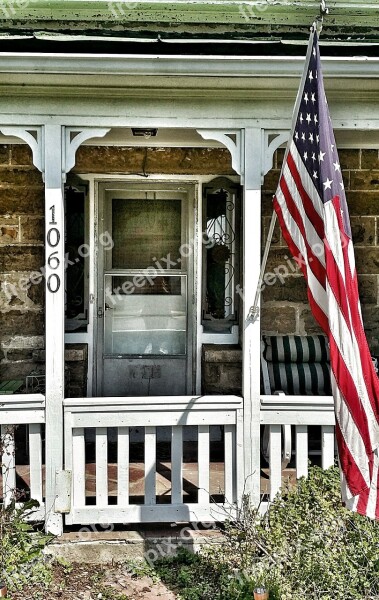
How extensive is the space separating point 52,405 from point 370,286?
11.9 ft

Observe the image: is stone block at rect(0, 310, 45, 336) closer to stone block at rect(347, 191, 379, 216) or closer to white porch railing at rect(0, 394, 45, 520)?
white porch railing at rect(0, 394, 45, 520)

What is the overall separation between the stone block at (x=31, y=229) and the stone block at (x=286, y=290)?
90.7 inches

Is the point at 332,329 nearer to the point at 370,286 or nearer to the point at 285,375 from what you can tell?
the point at 285,375

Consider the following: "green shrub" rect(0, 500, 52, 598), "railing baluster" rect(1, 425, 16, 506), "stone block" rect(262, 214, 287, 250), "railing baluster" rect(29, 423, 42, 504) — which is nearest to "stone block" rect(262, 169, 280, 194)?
"stone block" rect(262, 214, 287, 250)

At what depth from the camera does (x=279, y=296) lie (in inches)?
275

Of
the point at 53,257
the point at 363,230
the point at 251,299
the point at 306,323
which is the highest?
the point at 363,230

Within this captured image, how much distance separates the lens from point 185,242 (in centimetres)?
A: 709

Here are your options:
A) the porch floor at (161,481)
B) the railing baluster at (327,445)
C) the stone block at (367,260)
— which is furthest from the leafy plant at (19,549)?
the stone block at (367,260)

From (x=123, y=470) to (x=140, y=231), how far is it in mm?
2878

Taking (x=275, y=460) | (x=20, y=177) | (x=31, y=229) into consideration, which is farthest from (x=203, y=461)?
(x=20, y=177)

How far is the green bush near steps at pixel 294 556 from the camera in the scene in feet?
13.2

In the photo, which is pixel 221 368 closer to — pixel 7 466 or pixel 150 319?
pixel 150 319

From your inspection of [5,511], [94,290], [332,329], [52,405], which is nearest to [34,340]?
[94,290]

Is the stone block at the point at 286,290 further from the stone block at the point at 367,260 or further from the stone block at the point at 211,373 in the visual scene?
the stone block at the point at 211,373
